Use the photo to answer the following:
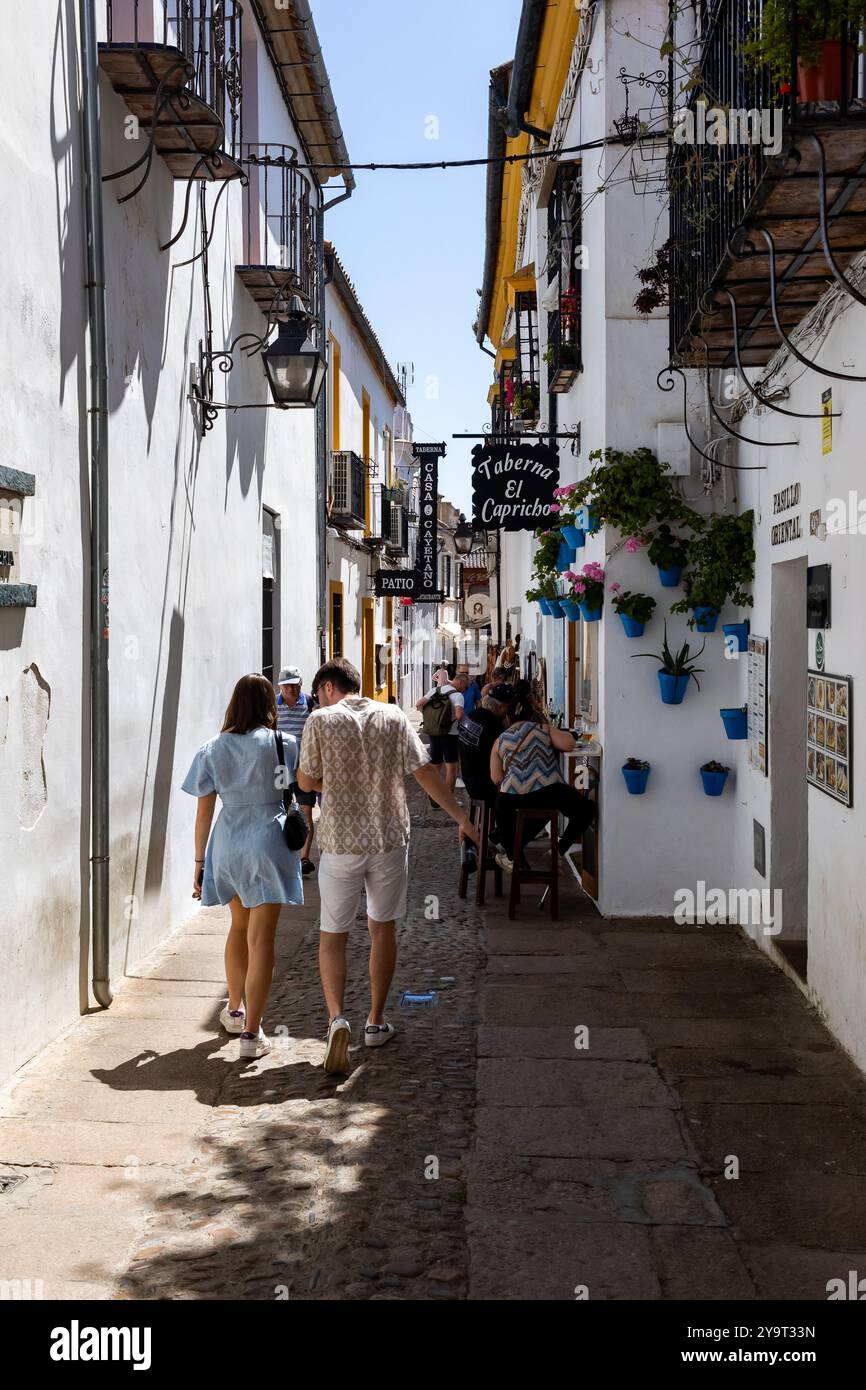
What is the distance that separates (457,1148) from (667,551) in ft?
15.5

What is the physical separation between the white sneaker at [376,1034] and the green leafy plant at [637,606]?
3.61 meters

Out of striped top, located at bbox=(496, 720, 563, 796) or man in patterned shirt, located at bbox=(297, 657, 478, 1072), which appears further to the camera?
striped top, located at bbox=(496, 720, 563, 796)

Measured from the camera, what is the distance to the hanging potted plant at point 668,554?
28.0 ft

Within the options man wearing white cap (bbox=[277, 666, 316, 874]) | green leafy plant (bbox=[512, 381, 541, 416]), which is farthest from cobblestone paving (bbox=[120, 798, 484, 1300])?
green leafy plant (bbox=[512, 381, 541, 416])

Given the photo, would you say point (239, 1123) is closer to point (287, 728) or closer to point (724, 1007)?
point (724, 1007)

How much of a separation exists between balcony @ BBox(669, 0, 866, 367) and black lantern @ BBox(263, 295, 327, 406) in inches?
120

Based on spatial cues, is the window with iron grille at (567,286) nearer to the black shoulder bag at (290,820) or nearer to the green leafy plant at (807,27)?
the black shoulder bag at (290,820)

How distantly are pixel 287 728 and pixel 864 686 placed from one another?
18.7ft

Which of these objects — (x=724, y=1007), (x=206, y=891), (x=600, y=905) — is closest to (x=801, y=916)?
(x=724, y=1007)

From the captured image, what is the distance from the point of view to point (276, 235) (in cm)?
1248

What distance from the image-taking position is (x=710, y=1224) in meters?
4.20

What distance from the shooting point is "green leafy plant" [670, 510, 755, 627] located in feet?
26.9

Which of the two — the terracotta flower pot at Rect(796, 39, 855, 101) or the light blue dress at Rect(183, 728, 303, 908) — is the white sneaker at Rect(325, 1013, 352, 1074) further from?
the terracotta flower pot at Rect(796, 39, 855, 101)

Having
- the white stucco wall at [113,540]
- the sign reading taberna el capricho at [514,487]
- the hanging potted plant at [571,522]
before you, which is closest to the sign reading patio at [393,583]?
the white stucco wall at [113,540]
